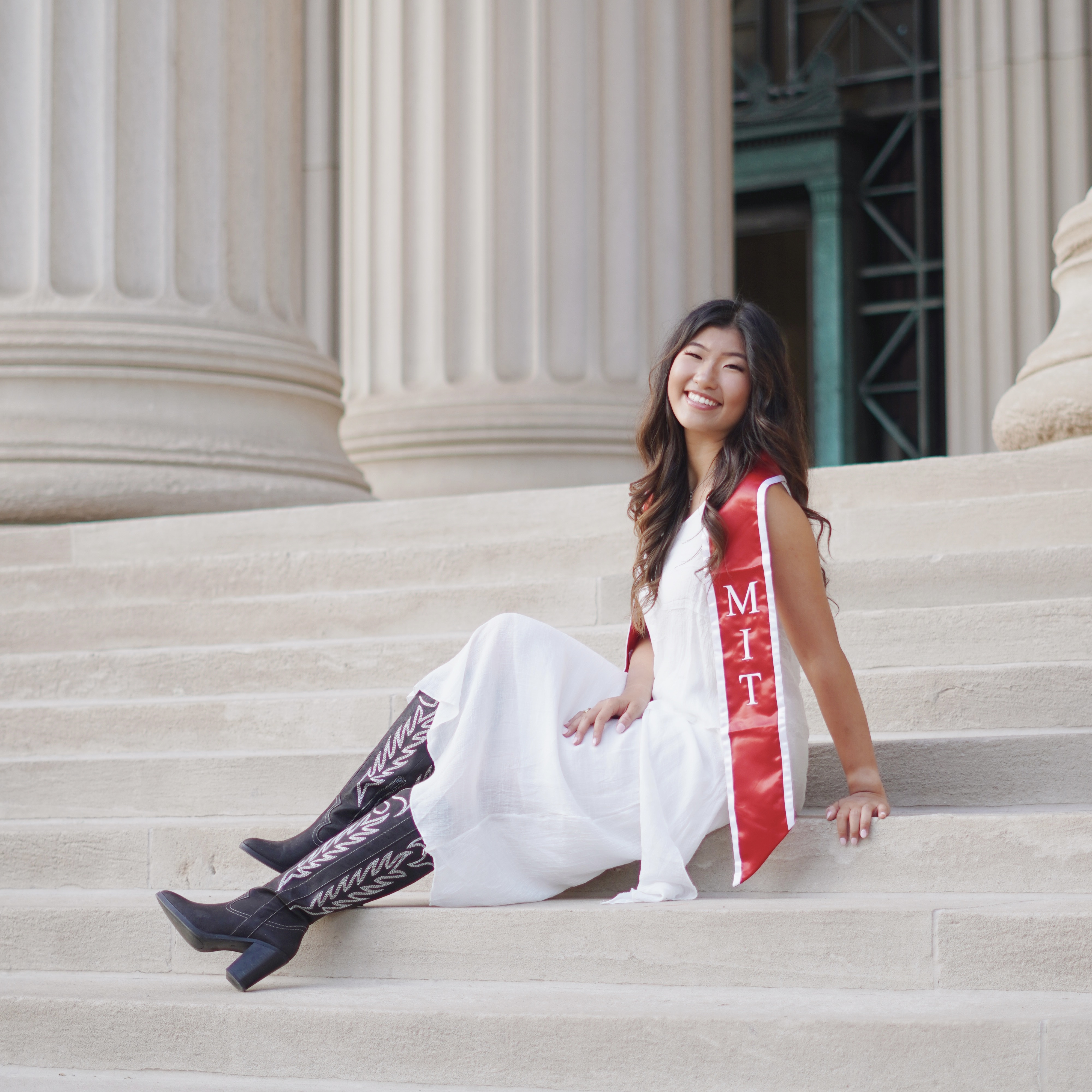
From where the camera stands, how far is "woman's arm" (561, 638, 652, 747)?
4.50 m

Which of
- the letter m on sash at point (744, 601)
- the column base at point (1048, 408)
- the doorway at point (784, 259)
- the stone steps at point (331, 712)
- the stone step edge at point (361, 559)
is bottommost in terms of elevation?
the stone steps at point (331, 712)

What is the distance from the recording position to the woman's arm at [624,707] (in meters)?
4.50

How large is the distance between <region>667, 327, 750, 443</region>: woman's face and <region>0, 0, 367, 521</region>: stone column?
13.8 feet

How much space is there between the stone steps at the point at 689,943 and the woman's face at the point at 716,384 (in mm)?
1278

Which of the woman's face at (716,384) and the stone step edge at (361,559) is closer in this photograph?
the woman's face at (716,384)

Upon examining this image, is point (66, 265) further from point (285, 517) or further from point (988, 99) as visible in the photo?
point (988, 99)

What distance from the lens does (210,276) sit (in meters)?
8.74

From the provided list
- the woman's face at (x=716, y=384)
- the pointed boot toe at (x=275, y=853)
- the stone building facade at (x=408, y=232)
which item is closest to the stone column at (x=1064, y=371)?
the woman's face at (x=716, y=384)

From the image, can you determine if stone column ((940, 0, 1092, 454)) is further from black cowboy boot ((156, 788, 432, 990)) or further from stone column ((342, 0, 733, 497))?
black cowboy boot ((156, 788, 432, 990))

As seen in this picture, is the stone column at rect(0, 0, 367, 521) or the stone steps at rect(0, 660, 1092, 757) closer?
the stone steps at rect(0, 660, 1092, 757)

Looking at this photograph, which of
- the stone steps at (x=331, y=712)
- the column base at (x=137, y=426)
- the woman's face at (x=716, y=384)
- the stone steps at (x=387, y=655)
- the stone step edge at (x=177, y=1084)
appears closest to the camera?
the stone step edge at (x=177, y=1084)

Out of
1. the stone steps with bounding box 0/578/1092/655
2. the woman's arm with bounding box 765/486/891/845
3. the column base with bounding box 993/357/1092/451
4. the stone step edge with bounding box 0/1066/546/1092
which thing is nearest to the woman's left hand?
the woman's arm with bounding box 765/486/891/845

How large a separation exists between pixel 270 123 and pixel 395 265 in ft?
5.79

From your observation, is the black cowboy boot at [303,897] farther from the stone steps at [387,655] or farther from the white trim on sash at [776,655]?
the stone steps at [387,655]
